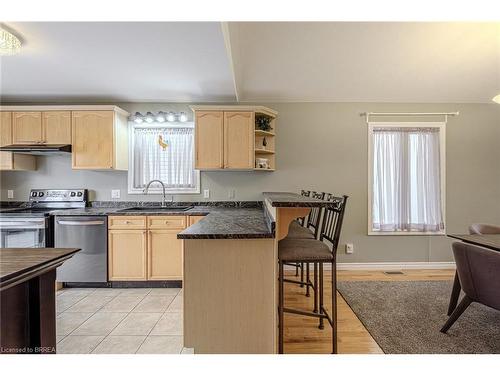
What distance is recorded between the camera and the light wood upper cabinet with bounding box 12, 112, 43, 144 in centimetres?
316

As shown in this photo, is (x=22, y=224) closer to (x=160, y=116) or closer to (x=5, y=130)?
(x=5, y=130)

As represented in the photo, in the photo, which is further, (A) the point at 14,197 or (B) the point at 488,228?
(A) the point at 14,197

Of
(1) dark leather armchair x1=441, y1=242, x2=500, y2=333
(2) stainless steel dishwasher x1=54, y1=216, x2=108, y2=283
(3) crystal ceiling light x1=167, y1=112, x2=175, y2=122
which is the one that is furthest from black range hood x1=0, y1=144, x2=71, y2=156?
(1) dark leather armchair x1=441, y1=242, x2=500, y2=333

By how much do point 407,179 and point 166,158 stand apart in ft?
11.1

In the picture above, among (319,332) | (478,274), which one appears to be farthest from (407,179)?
(319,332)

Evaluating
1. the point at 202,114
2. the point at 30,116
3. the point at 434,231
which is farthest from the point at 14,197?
the point at 434,231

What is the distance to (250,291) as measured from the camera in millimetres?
1554

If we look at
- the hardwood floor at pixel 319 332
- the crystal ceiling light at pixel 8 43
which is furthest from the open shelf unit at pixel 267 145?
the crystal ceiling light at pixel 8 43

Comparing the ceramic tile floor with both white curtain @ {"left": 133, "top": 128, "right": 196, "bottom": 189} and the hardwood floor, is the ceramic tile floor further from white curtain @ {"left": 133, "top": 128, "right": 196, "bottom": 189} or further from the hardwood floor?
white curtain @ {"left": 133, "top": 128, "right": 196, "bottom": 189}

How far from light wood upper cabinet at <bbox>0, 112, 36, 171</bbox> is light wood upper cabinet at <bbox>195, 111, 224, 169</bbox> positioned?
2301mm

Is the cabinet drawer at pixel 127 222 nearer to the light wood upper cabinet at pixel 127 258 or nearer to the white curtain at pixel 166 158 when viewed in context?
the light wood upper cabinet at pixel 127 258

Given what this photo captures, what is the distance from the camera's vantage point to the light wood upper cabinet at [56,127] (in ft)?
10.4
